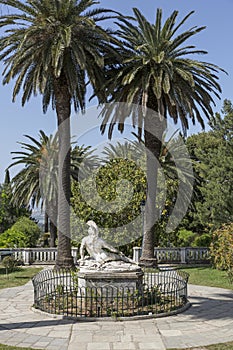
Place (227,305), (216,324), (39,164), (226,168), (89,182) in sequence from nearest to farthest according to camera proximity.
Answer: (216,324), (227,305), (226,168), (89,182), (39,164)

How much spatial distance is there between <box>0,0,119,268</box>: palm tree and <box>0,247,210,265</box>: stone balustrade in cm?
555

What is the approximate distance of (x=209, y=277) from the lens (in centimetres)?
1808

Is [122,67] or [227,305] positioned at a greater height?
[122,67]

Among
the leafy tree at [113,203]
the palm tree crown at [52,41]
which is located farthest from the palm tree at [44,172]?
the palm tree crown at [52,41]

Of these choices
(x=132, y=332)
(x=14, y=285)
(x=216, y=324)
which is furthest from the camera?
(x=14, y=285)

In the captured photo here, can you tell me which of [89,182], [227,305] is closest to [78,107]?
[89,182]

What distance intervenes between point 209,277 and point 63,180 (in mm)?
7165

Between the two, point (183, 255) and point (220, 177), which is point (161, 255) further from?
point (220, 177)

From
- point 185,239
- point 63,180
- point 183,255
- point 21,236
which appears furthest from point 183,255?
point 21,236

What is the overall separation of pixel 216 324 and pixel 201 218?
12.0 meters

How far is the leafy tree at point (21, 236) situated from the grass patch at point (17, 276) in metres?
4.51

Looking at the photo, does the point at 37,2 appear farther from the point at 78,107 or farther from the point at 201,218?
the point at 201,218

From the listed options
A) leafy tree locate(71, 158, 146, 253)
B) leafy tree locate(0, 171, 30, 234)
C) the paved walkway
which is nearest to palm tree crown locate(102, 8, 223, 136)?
leafy tree locate(71, 158, 146, 253)

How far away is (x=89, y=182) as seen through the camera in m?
23.8
